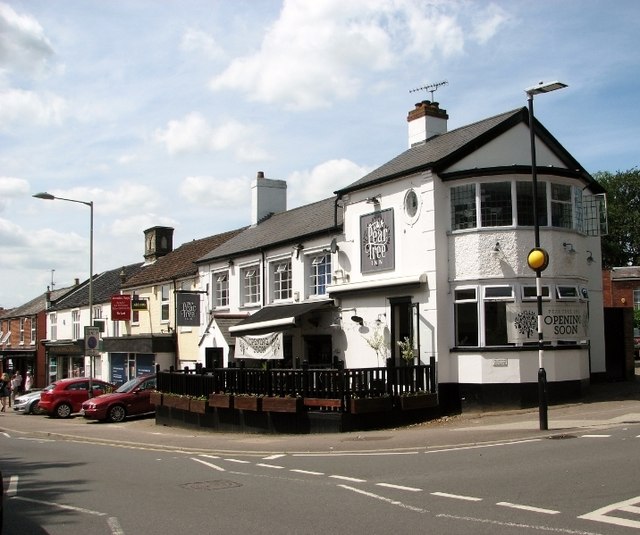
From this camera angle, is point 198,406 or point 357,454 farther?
point 198,406

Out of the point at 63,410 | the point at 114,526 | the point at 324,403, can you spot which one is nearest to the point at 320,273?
the point at 324,403

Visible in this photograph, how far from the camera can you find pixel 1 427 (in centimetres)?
2569

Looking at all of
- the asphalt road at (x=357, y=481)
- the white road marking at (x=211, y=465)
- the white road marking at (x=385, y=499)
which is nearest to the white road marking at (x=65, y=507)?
the asphalt road at (x=357, y=481)

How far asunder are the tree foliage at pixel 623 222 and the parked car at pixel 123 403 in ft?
165

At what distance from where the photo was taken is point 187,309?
3130 centimetres

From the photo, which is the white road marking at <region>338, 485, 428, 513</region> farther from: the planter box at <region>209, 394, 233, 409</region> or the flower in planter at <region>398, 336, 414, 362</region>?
the planter box at <region>209, 394, 233, 409</region>

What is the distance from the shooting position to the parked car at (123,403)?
25875 mm

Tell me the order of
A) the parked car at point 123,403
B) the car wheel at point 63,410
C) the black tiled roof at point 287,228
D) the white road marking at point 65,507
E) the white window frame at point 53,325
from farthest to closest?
the white window frame at point 53,325 < the car wheel at point 63,410 < the parked car at point 123,403 < the black tiled roof at point 287,228 < the white road marking at point 65,507

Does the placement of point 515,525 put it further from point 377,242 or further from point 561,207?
point 377,242

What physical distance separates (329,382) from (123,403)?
1145cm

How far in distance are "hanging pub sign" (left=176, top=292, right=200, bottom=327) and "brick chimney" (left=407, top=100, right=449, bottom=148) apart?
A: 1252cm

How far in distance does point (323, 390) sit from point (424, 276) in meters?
4.12

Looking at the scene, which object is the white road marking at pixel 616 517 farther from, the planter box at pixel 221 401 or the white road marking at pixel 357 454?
the planter box at pixel 221 401

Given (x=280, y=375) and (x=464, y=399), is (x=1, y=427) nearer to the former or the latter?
(x=280, y=375)
